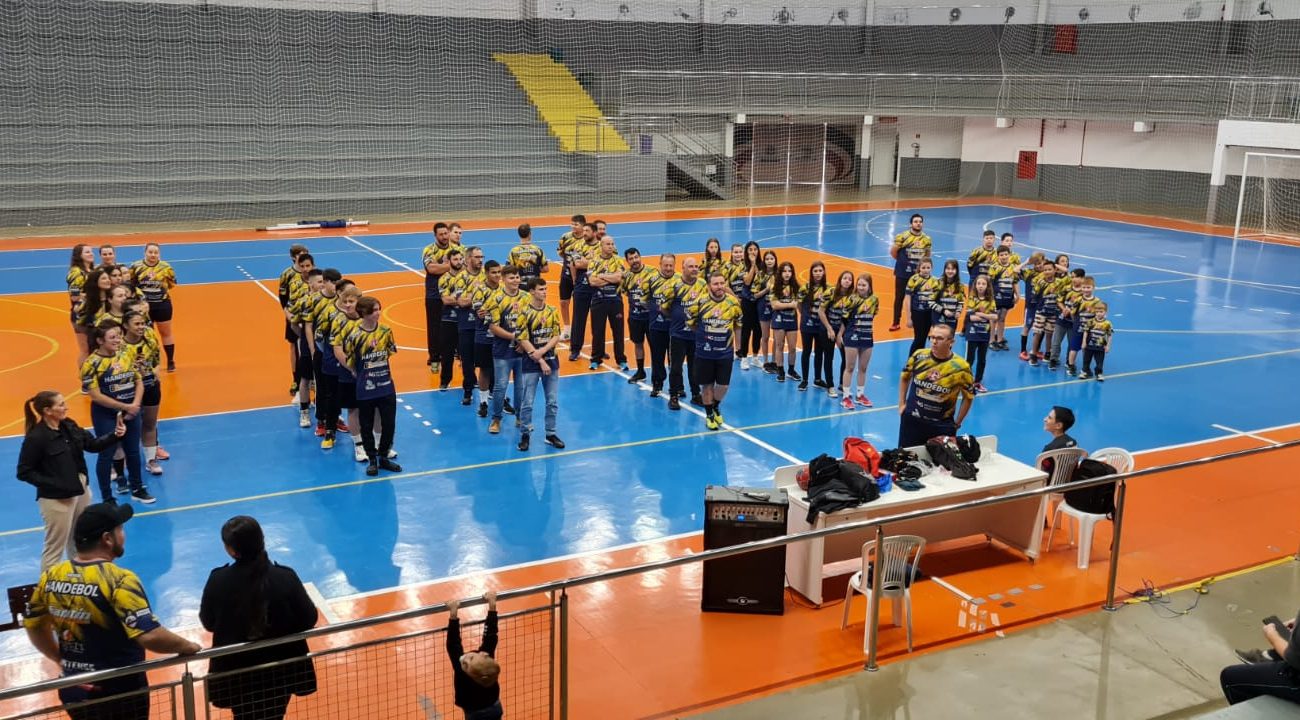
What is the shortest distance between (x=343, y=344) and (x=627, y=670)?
556cm

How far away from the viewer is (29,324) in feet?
62.8

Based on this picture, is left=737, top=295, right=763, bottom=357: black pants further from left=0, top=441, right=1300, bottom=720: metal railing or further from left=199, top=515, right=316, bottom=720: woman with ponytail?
left=199, top=515, right=316, bottom=720: woman with ponytail

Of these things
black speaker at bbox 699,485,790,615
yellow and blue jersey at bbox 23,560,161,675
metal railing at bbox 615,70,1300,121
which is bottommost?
black speaker at bbox 699,485,790,615

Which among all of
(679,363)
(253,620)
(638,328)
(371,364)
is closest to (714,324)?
(679,363)

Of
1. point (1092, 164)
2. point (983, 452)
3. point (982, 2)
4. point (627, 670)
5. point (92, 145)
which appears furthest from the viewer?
point (982, 2)

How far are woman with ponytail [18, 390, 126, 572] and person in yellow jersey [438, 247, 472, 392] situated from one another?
6.14 metres

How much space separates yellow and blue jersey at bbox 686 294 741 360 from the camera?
13586 millimetres

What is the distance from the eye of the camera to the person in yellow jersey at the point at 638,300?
15562 millimetres

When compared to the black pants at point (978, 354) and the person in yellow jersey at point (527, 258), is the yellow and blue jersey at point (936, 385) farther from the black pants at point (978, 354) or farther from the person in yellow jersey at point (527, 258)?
the person in yellow jersey at point (527, 258)

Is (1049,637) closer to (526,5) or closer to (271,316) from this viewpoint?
(271,316)

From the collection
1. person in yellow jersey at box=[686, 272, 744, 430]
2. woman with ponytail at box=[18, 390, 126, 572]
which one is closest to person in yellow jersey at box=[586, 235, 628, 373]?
person in yellow jersey at box=[686, 272, 744, 430]

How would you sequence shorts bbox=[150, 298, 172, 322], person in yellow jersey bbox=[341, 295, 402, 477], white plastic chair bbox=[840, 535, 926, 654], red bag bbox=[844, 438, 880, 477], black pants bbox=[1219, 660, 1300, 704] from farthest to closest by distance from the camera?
shorts bbox=[150, 298, 172, 322] < person in yellow jersey bbox=[341, 295, 402, 477] < red bag bbox=[844, 438, 880, 477] < white plastic chair bbox=[840, 535, 926, 654] < black pants bbox=[1219, 660, 1300, 704]

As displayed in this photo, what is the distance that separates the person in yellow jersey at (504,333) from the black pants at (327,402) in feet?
6.33

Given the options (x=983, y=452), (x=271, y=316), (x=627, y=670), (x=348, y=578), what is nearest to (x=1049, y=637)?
(x=983, y=452)
